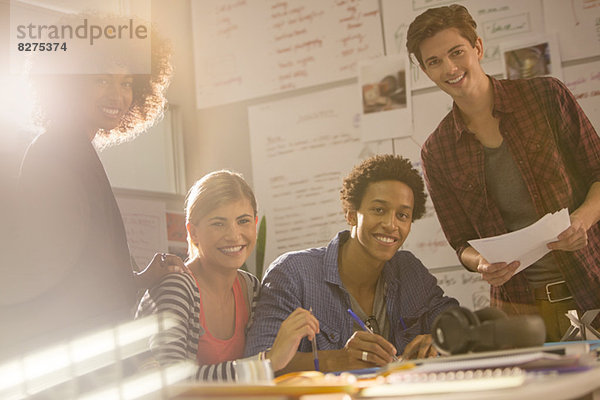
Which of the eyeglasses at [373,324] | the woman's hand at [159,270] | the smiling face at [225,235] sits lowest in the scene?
the eyeglasses at [373,324]

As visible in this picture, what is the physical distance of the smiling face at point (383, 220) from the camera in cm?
188

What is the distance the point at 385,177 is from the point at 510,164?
1.37ft

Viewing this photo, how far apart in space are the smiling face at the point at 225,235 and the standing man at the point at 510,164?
712 mm

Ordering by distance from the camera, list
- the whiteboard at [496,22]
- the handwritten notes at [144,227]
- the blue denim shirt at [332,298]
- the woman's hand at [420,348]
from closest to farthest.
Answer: the woman's hand at [420,348] → the blue denim shirt at [332,298] → the whiteboard at [496,22] → the handwritten notes at [144,227]

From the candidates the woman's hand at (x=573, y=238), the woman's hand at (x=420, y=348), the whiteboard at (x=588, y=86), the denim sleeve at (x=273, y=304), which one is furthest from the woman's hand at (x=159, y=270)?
the whiteboard at (x=588, y=86)

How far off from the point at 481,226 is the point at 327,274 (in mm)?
586

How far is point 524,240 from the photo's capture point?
168 cm

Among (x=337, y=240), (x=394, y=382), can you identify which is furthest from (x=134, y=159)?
(x=394, y=382)

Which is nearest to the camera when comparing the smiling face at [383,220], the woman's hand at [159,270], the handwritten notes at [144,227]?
the woman's hand at [159,270]

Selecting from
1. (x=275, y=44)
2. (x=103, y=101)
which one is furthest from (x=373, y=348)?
(x=275, y=44)

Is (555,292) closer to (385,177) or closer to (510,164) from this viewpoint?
(510,164)

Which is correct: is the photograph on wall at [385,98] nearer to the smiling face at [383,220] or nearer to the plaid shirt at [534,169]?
the plaid shirt at [534,169]

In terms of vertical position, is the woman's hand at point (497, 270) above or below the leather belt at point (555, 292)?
above

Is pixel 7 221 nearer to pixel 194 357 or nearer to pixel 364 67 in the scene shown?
pixel 194 357
